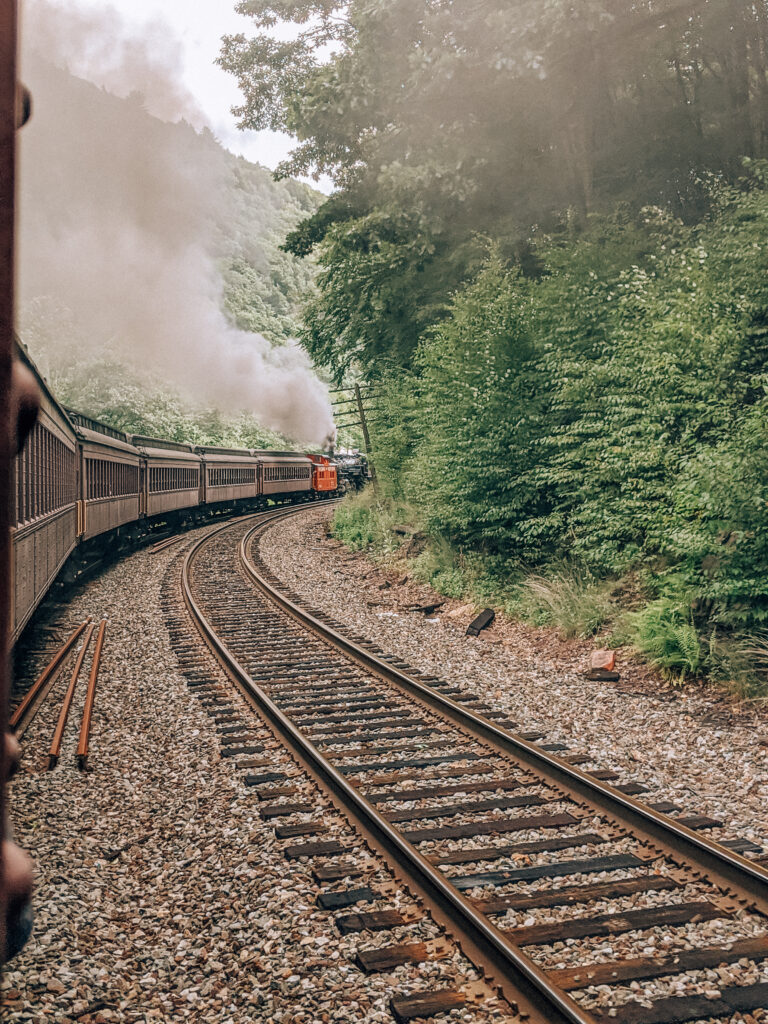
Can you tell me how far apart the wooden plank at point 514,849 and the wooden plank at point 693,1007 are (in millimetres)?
1429

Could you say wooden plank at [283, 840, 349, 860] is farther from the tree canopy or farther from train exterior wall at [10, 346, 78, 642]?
the tree canopy

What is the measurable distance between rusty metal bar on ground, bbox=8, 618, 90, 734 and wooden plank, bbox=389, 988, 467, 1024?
3984 mm

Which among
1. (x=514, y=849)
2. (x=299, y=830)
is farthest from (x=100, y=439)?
(x=514, y=849)

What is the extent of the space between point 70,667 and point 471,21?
11978 mm

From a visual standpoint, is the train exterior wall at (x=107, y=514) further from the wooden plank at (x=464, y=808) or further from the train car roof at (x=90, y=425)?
the wooden plank at (x=464, y=808)

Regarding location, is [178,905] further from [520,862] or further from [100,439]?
[100,439]

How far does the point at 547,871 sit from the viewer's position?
4.56 m

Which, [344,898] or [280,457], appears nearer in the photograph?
[344,898]

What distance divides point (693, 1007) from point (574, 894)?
0.96 meters

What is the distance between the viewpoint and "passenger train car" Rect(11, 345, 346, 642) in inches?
325

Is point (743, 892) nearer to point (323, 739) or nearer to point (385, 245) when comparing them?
point (323, 739)

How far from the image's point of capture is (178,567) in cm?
1817

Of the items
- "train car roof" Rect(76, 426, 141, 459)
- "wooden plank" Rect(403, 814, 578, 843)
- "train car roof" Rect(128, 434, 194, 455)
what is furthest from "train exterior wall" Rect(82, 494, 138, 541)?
"wooden plank" Rect(403, 814, 578, 843)

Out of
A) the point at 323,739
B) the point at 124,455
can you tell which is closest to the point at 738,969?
the point at 323,739
